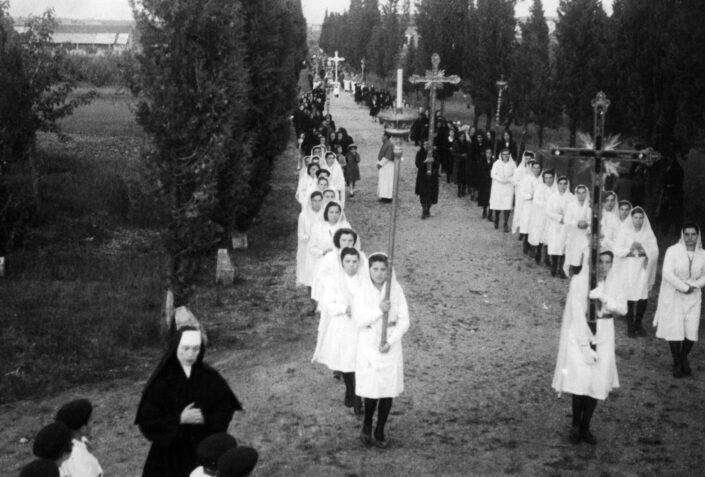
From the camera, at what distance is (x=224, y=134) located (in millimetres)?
11258

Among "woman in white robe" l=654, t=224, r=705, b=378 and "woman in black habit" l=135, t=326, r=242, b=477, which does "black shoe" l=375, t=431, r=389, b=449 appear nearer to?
"woman in black habit" l=135, t=326, r=242, b=477

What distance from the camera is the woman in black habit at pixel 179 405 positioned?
544 cm

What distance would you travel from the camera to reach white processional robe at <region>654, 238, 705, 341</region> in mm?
9859

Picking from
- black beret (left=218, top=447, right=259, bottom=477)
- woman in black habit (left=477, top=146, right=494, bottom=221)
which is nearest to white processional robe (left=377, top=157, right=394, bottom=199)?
woman in black habit (left=477, top=146, right=494, bottom=221)

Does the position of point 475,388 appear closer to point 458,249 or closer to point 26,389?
point 26,389

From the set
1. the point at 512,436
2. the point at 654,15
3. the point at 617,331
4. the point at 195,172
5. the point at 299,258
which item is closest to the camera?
the point at 512,436

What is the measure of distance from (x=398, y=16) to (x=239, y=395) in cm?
6926

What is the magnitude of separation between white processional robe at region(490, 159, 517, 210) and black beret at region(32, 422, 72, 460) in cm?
1492

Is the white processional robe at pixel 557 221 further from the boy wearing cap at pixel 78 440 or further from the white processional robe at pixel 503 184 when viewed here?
the boy wearing cap at pixel 78 440

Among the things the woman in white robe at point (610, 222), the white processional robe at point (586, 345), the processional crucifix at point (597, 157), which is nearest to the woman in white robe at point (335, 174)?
the woman in white robe at point (610, 222)

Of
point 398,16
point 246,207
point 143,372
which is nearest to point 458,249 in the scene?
point 246,207

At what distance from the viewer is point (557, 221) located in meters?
14.9

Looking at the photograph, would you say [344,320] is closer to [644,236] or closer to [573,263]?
[644,236]

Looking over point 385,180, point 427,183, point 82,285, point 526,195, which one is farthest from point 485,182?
point 82,285
